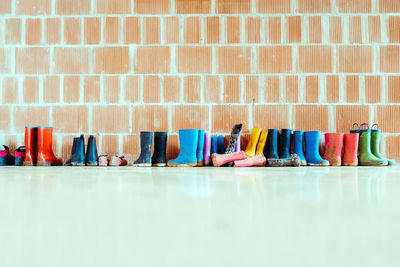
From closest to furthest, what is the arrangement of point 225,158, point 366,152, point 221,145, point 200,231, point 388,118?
point 200,231 < point 225,158 < point 366,152 < point 221,145 < point 388,118

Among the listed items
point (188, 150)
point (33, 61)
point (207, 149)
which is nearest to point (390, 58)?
point (207, 149)

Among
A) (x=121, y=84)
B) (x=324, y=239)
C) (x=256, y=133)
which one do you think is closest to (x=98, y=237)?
(x=324, y=239)

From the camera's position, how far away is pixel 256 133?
322 centimetres

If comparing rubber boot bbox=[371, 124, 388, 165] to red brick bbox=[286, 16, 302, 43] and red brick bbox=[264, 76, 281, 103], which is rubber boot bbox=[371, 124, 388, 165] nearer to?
red brick bbox=[264, 76, 281, 103]

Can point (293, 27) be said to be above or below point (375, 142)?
above

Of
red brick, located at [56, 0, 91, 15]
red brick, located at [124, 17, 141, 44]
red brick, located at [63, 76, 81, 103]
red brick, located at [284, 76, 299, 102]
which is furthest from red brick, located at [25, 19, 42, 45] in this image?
red brick, located at [284, 76, 299, 102]

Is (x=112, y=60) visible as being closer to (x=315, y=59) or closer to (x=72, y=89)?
(x=72, y=89)

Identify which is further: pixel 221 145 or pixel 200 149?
pixel 221 145

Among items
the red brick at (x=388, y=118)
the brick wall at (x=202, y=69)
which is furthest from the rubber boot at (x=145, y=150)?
the red brick at (x=388, y=118)

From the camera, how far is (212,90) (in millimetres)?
3402

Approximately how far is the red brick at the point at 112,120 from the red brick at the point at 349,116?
193cm

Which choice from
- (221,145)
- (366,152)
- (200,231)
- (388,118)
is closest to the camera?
(200,231)

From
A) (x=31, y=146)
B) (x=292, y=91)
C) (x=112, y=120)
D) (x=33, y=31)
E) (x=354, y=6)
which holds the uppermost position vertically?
(x=354, y=6)

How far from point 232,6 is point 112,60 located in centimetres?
121
